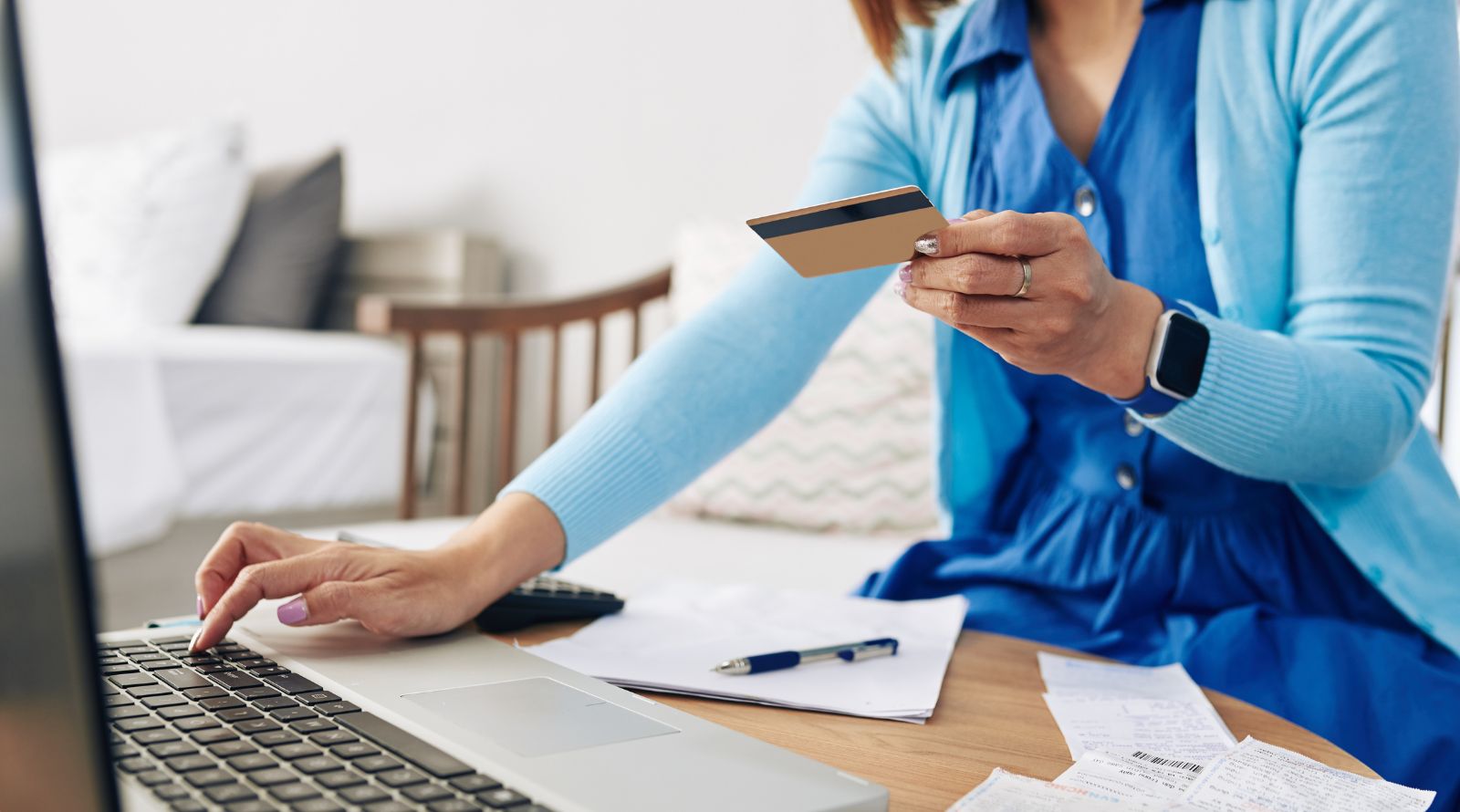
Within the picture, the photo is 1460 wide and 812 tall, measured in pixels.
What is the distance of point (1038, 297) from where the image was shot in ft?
1.80

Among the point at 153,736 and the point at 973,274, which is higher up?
the point at 973,274

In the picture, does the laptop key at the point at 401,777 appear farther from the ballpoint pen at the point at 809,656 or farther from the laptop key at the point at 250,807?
the ballpoint pen at the point at 809,656

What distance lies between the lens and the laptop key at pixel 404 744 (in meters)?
0.38

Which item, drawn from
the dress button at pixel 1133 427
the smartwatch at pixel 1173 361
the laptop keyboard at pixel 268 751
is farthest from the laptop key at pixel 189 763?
the dress button at pixel 1133 427

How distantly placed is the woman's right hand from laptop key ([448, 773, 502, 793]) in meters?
0.22

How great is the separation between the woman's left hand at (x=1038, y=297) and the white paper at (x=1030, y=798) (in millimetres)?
216

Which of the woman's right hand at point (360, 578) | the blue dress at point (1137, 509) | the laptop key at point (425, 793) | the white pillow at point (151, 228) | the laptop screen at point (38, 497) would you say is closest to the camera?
the laptop screen at point (38, 497)

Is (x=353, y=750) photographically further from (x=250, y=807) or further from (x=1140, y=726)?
(x=1140, y=726)

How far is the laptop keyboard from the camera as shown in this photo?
35 centimetres

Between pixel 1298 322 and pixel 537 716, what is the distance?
0.57 meters

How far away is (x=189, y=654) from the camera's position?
1.75ft

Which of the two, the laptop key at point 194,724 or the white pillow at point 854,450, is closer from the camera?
the laptop key at point 194,724

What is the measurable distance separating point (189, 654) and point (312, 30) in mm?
2329

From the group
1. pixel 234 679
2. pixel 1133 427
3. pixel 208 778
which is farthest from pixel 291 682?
pixel 1133 427
